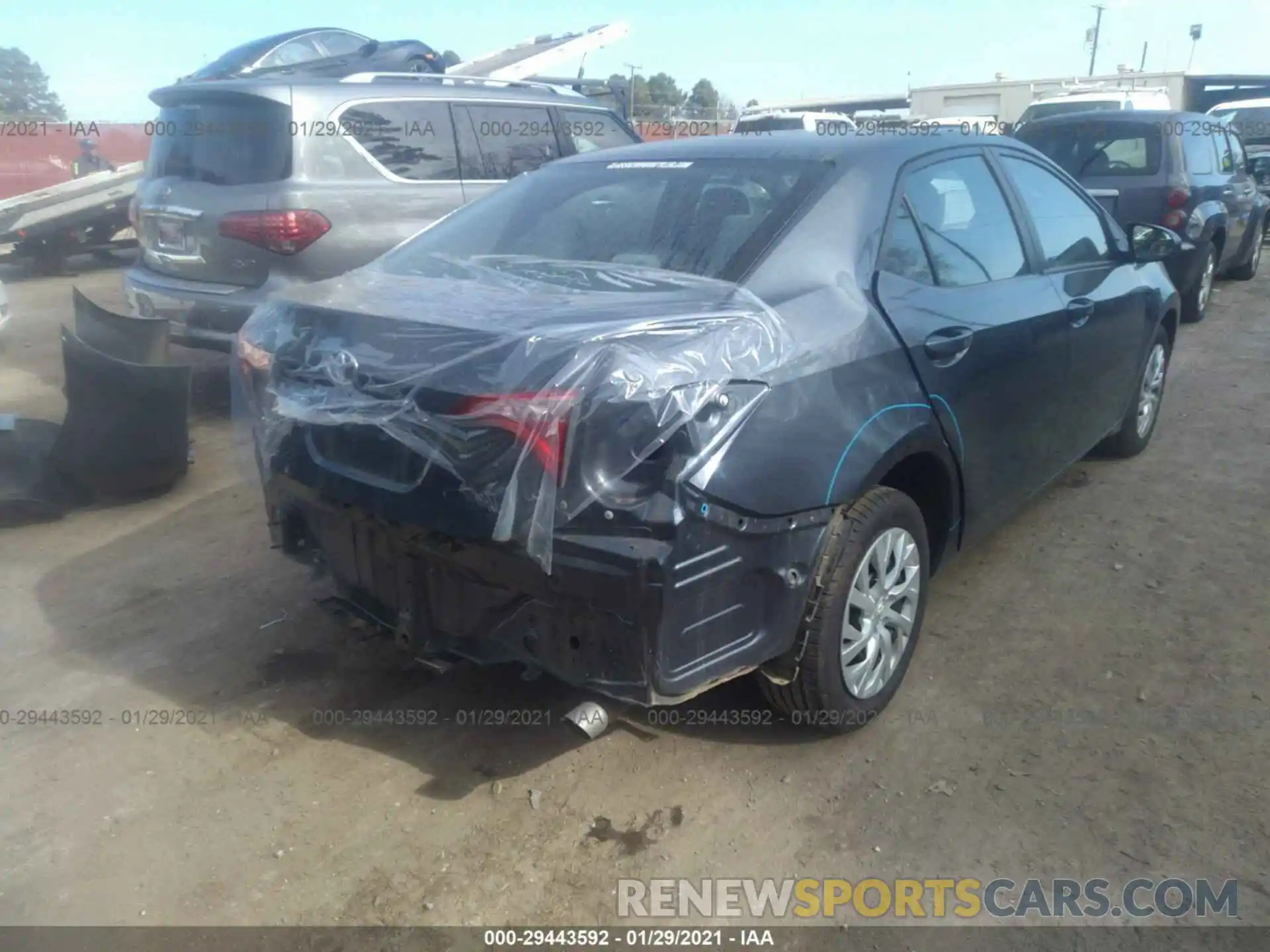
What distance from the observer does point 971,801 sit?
2.85 meters

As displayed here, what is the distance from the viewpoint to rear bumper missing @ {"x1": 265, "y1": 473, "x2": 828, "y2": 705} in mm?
2398

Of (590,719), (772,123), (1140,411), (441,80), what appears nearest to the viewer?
(590,719)

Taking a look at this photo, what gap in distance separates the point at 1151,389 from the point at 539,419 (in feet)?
14.0

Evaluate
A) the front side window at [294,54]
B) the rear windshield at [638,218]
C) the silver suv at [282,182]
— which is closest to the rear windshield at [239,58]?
the front side window at [294,54]

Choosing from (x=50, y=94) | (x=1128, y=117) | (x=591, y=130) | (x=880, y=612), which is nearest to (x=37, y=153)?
(x=591, y=130)

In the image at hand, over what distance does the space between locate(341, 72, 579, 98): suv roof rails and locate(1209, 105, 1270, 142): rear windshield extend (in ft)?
48.6

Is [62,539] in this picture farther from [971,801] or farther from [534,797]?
[971,801]

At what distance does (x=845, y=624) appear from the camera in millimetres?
2895

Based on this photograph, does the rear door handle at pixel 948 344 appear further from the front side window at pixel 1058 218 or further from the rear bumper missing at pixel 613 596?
the front side window at pixel 1058 218

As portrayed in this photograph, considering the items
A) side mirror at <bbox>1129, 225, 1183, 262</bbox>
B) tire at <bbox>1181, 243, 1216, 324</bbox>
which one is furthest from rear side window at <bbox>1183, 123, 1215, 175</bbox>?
side mirror at <bbox>1129, 225, 1183, 262</bbox>

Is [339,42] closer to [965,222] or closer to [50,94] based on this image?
[965,222]

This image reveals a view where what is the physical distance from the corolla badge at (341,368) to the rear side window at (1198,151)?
8062 millimetres

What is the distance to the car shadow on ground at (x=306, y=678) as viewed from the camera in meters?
3.15

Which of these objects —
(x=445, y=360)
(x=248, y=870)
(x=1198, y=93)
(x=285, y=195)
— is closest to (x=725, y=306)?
(x=445, y=360)
